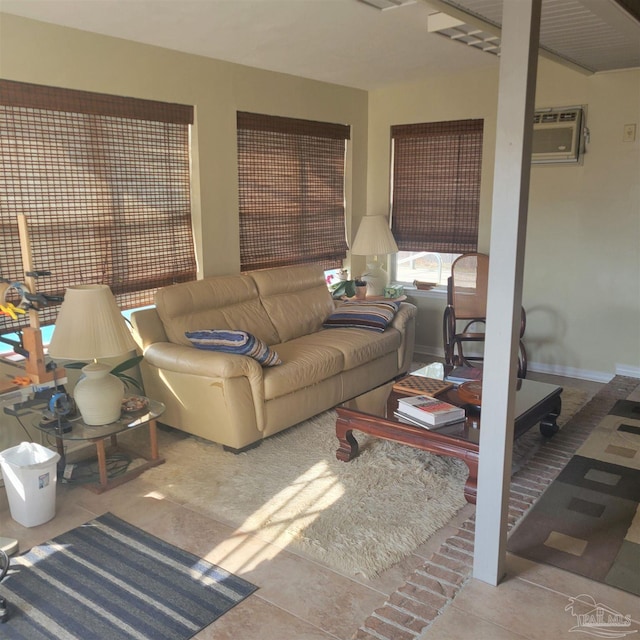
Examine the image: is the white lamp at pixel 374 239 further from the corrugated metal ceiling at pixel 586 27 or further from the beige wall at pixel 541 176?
the corrugated metal ceiling at pixel 586 27

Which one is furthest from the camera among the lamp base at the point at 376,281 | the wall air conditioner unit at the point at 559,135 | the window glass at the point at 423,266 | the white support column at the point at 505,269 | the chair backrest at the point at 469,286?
the window glass at the point at 423,266

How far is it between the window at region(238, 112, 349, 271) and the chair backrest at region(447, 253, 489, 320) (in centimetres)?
122

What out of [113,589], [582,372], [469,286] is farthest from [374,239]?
[113,589]

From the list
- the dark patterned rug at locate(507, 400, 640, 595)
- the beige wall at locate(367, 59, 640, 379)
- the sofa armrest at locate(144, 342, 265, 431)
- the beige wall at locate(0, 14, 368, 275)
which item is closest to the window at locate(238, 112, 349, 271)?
the beige wall at locate(0, 14, 368, 275)

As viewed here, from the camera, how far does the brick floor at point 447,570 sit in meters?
2.19

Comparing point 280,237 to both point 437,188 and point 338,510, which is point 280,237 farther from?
point 338,510

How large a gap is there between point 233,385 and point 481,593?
172 cm

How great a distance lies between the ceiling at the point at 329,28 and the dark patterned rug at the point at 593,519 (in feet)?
7.66

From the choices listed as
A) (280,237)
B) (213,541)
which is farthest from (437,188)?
(213,541)

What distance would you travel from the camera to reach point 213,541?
9.07 ft

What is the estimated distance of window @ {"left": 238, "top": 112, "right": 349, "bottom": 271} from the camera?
4793mm

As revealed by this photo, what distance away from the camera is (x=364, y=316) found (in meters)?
4.79

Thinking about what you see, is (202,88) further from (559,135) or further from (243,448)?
(559,135)

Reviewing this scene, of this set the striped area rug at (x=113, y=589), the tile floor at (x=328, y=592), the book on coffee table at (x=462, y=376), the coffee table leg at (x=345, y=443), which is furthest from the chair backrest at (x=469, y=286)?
the striped area rug at (x=113, y=589)
